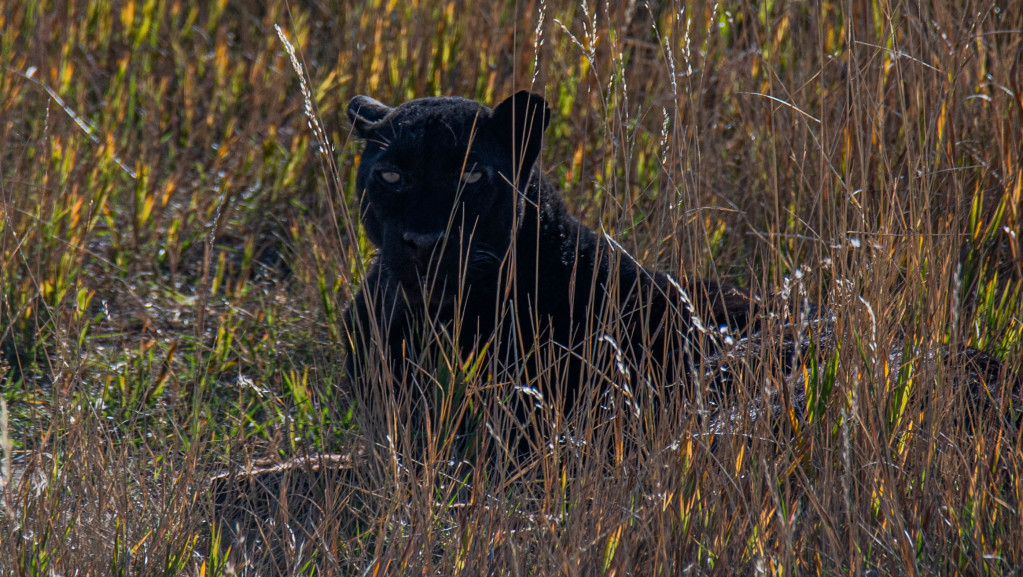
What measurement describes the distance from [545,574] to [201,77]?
413cm

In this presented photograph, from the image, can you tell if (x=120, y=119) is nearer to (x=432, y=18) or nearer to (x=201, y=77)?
(x=201, y=77)

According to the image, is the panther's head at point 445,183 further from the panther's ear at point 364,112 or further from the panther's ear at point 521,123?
the panther's ear at point 364,112

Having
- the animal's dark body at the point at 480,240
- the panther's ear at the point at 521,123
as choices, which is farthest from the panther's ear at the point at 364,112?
the panther's ear at the point at 521,123

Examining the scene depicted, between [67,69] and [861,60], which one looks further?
[67,69]

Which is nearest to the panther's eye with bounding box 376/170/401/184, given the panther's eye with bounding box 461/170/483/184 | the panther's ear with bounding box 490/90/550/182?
the panther's eye with bounding box 461/170/483/184

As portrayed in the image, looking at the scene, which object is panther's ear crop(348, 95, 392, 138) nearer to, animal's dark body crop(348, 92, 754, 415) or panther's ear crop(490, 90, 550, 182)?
animal's dark body crop(348, 92, 754, 415)

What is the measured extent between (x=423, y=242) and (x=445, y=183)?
233 mm

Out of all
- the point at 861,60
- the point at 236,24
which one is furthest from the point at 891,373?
the point at 236,24

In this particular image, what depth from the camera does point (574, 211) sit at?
4062mm

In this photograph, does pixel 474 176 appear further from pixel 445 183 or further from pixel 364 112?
pixel 364 112

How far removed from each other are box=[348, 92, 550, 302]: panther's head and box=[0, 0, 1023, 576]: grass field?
19cm

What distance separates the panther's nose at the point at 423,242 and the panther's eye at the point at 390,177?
9.2 inches

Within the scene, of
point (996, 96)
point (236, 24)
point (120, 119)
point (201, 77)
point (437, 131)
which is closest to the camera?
point (437, 131)

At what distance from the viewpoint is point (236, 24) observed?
589 cm
